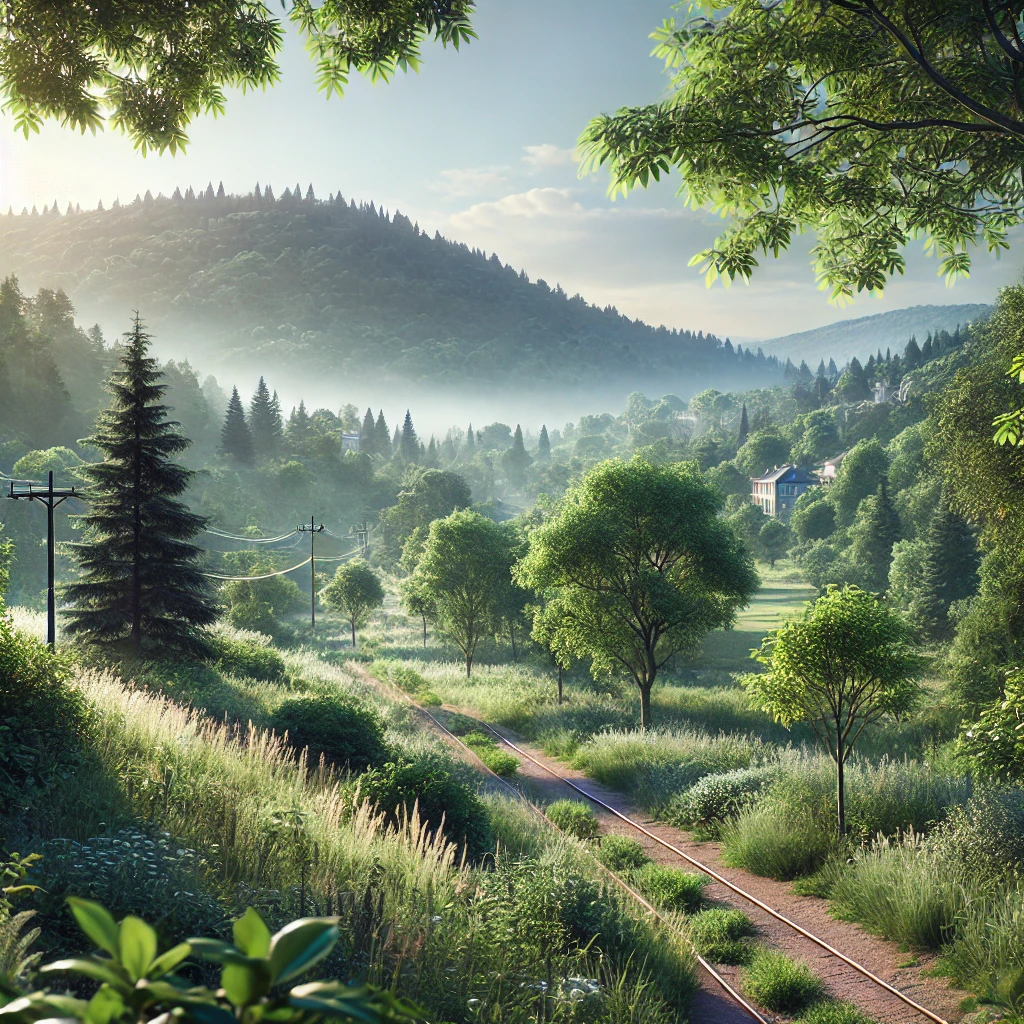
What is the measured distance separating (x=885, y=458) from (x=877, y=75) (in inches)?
3719

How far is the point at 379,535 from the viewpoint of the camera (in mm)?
125500

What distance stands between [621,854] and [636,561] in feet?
47.1

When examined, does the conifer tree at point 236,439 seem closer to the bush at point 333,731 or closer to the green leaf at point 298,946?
the bush at point 333,731

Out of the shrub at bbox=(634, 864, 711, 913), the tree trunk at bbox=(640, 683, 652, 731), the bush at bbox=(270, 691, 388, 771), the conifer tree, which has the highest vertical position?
the conifer tree

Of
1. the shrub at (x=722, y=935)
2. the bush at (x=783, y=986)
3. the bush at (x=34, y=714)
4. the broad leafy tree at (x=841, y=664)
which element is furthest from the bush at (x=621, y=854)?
the bush at (x=34, y=714)

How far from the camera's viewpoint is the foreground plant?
913mm

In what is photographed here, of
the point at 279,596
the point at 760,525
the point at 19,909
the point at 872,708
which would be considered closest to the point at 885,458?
the point at 760,525

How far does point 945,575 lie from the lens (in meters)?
47.1

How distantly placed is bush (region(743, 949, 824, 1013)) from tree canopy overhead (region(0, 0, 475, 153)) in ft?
30.9

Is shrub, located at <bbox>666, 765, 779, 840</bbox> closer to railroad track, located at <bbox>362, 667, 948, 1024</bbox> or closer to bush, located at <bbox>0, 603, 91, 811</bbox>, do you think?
railroad track, located at <bbox>362, 667, 948, 1024</bbox>

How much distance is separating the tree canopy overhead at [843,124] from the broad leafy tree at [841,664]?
6.29m

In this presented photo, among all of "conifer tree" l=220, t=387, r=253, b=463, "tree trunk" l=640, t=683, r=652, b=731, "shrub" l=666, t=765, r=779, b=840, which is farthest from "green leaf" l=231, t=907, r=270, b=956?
"conifer tree" l=220, t=387, r=253, b=463

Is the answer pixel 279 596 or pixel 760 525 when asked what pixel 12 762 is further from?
pixel 760 525

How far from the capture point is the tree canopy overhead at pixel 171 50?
629cm
